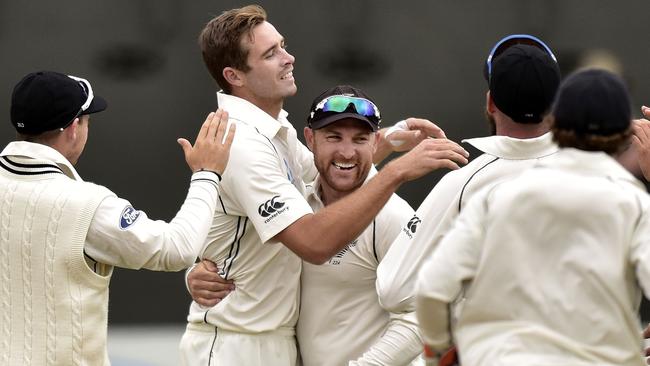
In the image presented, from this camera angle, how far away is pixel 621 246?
333cm

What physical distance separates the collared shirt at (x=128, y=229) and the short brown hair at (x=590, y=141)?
1369 mm

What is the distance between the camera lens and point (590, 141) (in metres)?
3.42

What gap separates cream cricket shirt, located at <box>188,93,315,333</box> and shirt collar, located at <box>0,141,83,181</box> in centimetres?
63

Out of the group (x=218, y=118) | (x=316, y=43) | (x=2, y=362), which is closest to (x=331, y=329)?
(x=218, y=118)

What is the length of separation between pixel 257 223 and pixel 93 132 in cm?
355

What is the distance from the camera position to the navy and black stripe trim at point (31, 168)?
425 centimetres

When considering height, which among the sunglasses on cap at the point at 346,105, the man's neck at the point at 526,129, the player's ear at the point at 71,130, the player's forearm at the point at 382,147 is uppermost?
the player's ear at the point at 71,130

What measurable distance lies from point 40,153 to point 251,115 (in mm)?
887

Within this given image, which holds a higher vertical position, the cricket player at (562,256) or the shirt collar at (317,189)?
the cricket player at (562,256)

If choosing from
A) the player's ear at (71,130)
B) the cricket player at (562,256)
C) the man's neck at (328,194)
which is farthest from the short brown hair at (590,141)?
the player's ear at (71,130)

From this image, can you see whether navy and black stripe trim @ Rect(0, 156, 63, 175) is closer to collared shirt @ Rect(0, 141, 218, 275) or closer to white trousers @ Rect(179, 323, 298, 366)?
collared shirt @ Rect(0, 141, 218, 275)

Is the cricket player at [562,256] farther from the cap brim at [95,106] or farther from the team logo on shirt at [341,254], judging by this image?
the cap brim at [95,106]

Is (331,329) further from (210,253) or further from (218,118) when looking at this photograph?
(218,118)

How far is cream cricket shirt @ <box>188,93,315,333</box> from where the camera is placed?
184 inches
